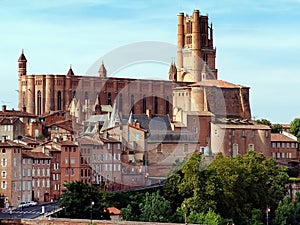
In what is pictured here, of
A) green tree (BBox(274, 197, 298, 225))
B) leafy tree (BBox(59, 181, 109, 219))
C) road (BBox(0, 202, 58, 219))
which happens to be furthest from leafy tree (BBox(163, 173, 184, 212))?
leafy tree (BBox(59, 181, 109, 219))

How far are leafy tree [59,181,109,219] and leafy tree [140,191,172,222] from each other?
243 cm

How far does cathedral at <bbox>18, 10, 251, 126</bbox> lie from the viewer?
83812 millimetres

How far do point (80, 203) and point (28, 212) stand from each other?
2.89 metres

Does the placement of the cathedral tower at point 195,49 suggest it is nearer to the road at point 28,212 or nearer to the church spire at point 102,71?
the church spire at point 102,71

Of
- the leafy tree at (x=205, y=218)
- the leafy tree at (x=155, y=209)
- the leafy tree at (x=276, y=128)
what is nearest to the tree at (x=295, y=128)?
the leafy tree at (x=276, y=128)

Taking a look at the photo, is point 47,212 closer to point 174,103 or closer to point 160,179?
point 160,179

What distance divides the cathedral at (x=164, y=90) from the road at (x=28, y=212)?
2187 cm

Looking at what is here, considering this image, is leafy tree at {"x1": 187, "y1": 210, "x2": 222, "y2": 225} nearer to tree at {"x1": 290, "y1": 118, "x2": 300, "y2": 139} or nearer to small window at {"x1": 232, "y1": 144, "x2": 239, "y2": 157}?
small window at {"x1": 232, "y1": 144, "x2": 239, "y2": 157}

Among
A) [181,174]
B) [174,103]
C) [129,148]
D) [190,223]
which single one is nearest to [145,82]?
[174,103]

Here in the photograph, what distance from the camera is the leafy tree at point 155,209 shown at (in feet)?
179

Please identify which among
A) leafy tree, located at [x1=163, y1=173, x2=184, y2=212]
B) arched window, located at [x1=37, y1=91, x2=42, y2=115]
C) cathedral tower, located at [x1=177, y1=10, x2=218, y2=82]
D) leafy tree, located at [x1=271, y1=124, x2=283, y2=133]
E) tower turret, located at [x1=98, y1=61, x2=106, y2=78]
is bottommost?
leafy tree, located at [x1=163, y1=173, x2=184, y2=212]

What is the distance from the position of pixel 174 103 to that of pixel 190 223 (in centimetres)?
3459

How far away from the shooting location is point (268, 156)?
7781 centimetres

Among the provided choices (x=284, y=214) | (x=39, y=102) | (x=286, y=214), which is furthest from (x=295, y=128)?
(x=284, y=214)
